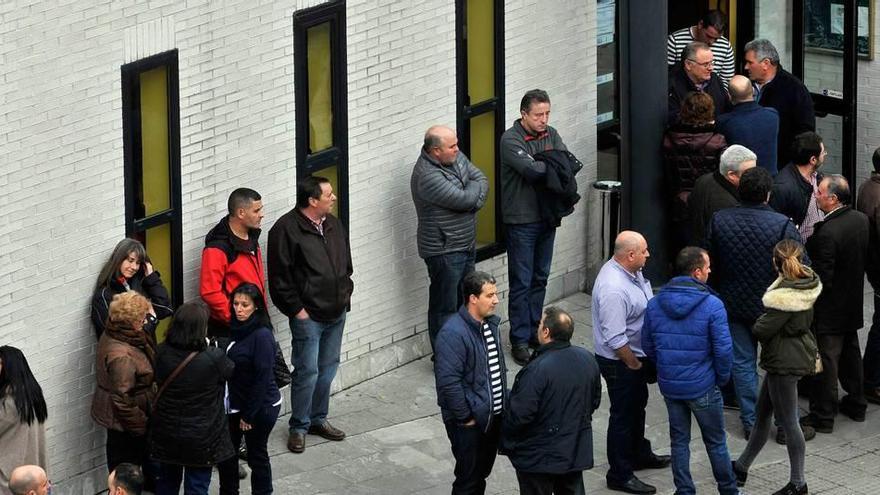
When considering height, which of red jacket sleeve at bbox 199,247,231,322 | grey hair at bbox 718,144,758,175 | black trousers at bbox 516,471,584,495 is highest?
grey hair at bbox 718,144,758,175

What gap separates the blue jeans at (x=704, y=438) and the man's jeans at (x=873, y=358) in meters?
2.42

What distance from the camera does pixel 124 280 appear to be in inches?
527

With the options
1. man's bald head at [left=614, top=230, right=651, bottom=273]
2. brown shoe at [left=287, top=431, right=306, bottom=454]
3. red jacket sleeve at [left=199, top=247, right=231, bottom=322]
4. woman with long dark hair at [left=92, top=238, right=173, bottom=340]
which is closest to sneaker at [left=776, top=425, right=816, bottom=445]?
man's bald head at [left=614, top=230, right=651, bottom=273]

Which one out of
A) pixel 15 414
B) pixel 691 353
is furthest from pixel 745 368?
pixel 15 414

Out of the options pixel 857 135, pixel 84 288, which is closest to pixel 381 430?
pixel 84 288

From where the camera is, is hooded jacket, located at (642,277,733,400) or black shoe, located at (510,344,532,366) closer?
hooded jacket, located at (642,277,733,400)

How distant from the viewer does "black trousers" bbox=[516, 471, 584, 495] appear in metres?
12.6

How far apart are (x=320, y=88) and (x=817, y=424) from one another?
4258 millimetres

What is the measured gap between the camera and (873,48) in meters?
18.6

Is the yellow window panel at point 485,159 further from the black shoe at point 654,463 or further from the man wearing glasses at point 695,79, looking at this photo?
the black shoe at point 654,463

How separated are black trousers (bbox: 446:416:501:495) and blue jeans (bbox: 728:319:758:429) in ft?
7.40

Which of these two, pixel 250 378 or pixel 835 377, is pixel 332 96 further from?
pixel 835 377

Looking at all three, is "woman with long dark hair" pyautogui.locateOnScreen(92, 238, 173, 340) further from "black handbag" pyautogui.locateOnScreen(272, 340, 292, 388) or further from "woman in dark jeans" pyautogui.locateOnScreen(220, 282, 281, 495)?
"black handbag" pyautogui.locateOnScreen(272, 340, 292, 388)

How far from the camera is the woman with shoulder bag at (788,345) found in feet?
43.7
